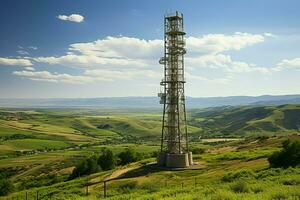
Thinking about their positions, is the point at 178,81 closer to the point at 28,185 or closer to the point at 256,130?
the point at 28,185

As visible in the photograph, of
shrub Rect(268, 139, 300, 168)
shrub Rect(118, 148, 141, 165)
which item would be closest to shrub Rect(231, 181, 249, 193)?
shrub Rect(268, 139, 300, 168)

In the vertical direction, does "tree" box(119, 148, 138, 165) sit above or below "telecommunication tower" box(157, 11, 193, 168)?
below

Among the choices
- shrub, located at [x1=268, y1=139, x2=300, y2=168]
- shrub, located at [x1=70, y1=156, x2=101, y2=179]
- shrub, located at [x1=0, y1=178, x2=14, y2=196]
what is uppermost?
shrub, located at [x1=268, y1=139, x2=300, y2=168]

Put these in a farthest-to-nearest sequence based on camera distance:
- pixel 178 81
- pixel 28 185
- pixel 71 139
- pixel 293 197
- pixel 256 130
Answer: pixel 256 130, pixel 71 139, pixel 28 185, pixel 178 81, pixel 293 197

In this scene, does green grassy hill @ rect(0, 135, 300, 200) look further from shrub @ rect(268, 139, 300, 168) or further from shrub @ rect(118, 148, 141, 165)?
shrub @ rect(118, 148, 141, 165)

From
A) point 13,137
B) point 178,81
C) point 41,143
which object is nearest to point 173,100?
point 178,81

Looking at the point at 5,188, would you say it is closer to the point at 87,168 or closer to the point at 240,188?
the point at 87,168

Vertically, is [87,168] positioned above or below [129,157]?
below

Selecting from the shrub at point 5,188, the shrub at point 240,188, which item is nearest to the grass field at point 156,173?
the shrub at point 240,188

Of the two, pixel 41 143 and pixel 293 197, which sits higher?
pixel 293 197

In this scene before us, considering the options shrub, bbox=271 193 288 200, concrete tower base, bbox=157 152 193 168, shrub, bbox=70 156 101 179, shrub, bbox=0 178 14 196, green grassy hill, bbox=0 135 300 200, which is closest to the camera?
shrub, bbox=271 193 288 200

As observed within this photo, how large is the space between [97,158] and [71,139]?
399 ft

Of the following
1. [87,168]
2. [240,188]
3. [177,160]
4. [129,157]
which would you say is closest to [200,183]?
[240,188]

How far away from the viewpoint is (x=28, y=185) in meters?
64.2
